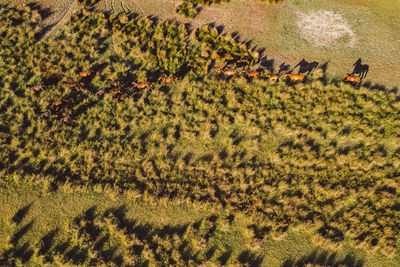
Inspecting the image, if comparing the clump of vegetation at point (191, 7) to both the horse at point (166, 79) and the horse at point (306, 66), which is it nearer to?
the horse at point (166, 79)

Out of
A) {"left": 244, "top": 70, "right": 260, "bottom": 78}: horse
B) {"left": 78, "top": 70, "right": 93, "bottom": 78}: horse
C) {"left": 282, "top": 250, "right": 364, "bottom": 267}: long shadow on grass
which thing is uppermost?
{"left": 244, "top": 70, "right": 260, "bottom": 78}: horse

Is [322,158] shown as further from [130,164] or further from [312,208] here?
[130,164]

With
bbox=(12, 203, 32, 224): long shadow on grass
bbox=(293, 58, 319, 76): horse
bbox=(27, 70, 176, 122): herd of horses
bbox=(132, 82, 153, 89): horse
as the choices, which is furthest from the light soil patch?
bbox=(12, 203, 32, 224): long shadow on grass

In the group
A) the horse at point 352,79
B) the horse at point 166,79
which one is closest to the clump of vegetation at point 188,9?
the horse at point 166,79

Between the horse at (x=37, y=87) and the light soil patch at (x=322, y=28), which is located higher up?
the light soil patch at (x=322, y=28)

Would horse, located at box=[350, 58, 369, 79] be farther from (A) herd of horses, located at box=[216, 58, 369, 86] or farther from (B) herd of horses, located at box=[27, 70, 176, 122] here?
(B) herd of horses, located at box=[27, 70, 176, 122]

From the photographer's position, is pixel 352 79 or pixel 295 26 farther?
pixel 295 26

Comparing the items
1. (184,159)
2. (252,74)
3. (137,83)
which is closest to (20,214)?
(184,159)

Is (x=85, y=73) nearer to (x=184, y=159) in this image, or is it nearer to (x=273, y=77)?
(x=184, y=159)
